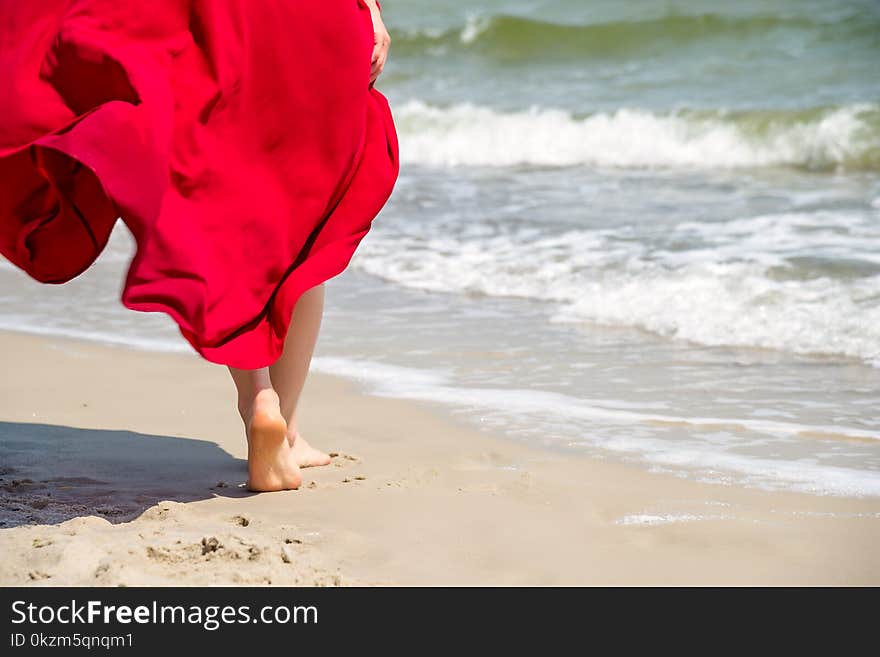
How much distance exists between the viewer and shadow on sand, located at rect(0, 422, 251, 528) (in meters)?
3.03

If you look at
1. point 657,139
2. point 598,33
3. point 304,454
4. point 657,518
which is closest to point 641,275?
point 304,454

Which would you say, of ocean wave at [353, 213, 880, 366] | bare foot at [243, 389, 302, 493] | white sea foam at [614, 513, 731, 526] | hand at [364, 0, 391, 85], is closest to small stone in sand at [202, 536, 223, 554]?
bare foot at [243, 389, 302, 493]

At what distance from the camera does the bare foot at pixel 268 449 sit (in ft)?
10.2

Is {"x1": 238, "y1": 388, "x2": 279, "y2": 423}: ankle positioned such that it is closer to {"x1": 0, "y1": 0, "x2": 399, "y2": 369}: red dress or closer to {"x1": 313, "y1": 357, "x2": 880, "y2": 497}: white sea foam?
{"x1": 0, "y1": 0, "x2": 399, "y2": 369}: red dress

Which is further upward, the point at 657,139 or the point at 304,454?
the point at 304,454

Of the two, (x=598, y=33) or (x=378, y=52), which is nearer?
(x=378, y=52)

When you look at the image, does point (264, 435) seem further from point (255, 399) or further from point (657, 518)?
point (657, 518)

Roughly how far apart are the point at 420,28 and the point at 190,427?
13.5 meters

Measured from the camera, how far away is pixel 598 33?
49.0 feet

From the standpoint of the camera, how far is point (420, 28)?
1666 cm

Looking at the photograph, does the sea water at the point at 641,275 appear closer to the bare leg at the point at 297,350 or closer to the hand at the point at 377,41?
the bare leg at the point at 297,350

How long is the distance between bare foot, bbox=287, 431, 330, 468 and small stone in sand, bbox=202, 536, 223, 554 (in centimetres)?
82

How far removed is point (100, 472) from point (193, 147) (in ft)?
3.25

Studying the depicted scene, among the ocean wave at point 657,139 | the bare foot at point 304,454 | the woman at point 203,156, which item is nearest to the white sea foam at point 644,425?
the bare foot at point 304,454
